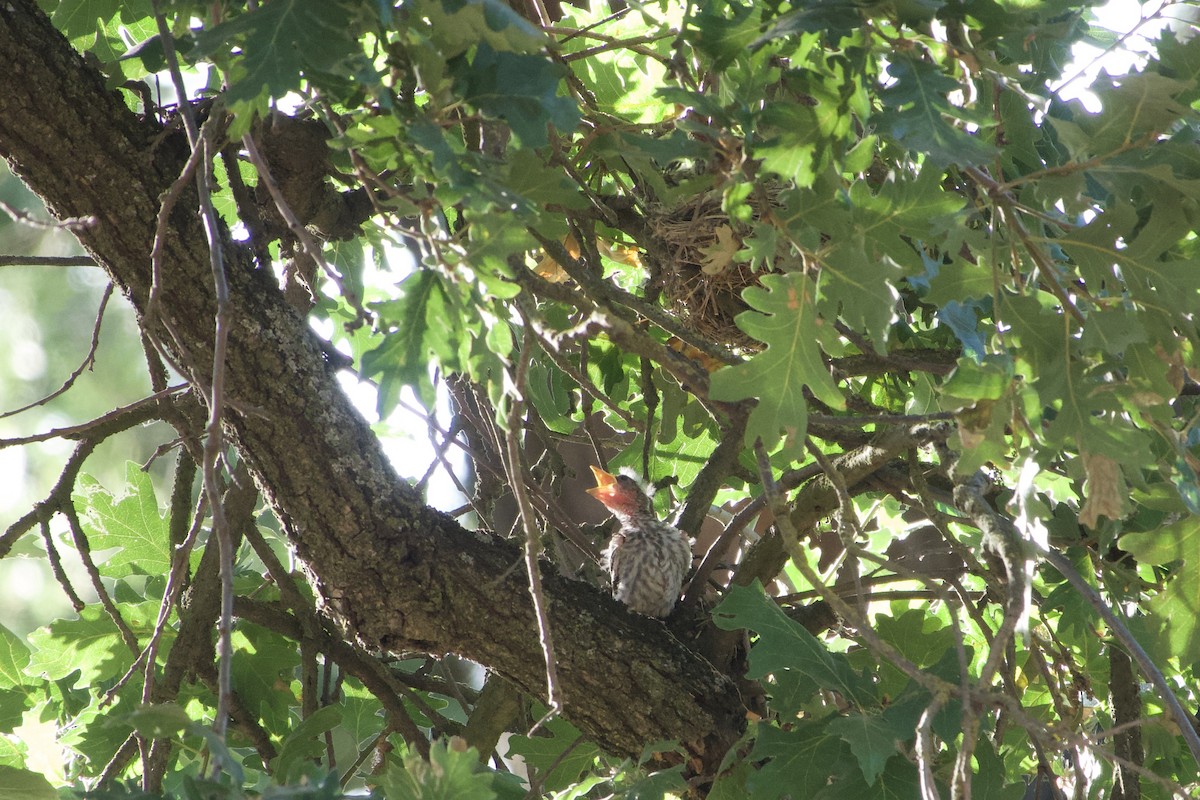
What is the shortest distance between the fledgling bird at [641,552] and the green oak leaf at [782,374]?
3.71 feet

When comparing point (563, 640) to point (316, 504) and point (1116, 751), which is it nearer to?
point (316, 504)

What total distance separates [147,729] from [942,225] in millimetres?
1056

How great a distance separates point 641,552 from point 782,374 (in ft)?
5.32

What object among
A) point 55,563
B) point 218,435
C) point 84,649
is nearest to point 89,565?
point 55,563

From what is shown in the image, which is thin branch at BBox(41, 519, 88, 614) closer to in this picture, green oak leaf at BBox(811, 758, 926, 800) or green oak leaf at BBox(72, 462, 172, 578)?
green oak leaf at BBox(72, 462, 172, 578)

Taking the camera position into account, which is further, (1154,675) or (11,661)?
(11,661)

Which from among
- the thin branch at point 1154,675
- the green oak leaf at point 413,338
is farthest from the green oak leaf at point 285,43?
the thin branch at point 1154,675

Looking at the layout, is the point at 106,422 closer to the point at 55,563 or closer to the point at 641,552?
the point at 55,563

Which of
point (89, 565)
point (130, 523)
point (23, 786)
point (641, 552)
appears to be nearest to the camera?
point (23, 786)

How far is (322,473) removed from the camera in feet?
5.79

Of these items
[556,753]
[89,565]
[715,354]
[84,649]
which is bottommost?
[556,753]

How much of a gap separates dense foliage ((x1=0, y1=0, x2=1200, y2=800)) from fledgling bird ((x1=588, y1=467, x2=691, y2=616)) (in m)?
0.21

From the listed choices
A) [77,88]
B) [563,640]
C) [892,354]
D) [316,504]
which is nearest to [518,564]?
[563,640]

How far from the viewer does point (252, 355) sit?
1716 millimetres
